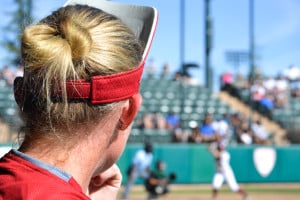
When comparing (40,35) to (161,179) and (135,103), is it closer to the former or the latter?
(135,103)

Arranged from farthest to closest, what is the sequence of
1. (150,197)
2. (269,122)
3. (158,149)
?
(269,122) → (158,149) → (150,197)

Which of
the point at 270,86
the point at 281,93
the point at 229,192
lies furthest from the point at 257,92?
Result: the point at 229,192

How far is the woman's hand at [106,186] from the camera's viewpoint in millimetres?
1956

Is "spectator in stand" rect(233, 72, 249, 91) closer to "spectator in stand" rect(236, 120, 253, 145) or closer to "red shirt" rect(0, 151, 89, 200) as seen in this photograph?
"spectator in stand" rect(236, 120, 253, 145)

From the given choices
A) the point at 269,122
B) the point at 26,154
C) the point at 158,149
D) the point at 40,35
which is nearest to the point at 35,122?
the point at 26,154

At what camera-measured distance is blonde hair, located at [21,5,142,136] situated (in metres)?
1.54

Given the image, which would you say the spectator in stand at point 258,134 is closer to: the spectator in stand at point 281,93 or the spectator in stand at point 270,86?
the spectator in stand at point 270,86

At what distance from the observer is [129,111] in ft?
5.42

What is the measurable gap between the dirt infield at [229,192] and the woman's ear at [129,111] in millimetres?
16179

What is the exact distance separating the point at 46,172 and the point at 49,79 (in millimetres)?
219

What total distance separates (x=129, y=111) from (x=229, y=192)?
19760 mm

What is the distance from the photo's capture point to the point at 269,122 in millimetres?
27609

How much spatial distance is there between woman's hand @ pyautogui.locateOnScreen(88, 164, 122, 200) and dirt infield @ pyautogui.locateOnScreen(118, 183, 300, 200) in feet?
52.0

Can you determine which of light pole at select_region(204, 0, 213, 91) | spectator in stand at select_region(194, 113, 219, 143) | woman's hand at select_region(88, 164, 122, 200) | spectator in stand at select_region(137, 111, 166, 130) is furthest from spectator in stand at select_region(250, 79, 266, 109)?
woman's hand at select_region(88, 164, 122, 200)
